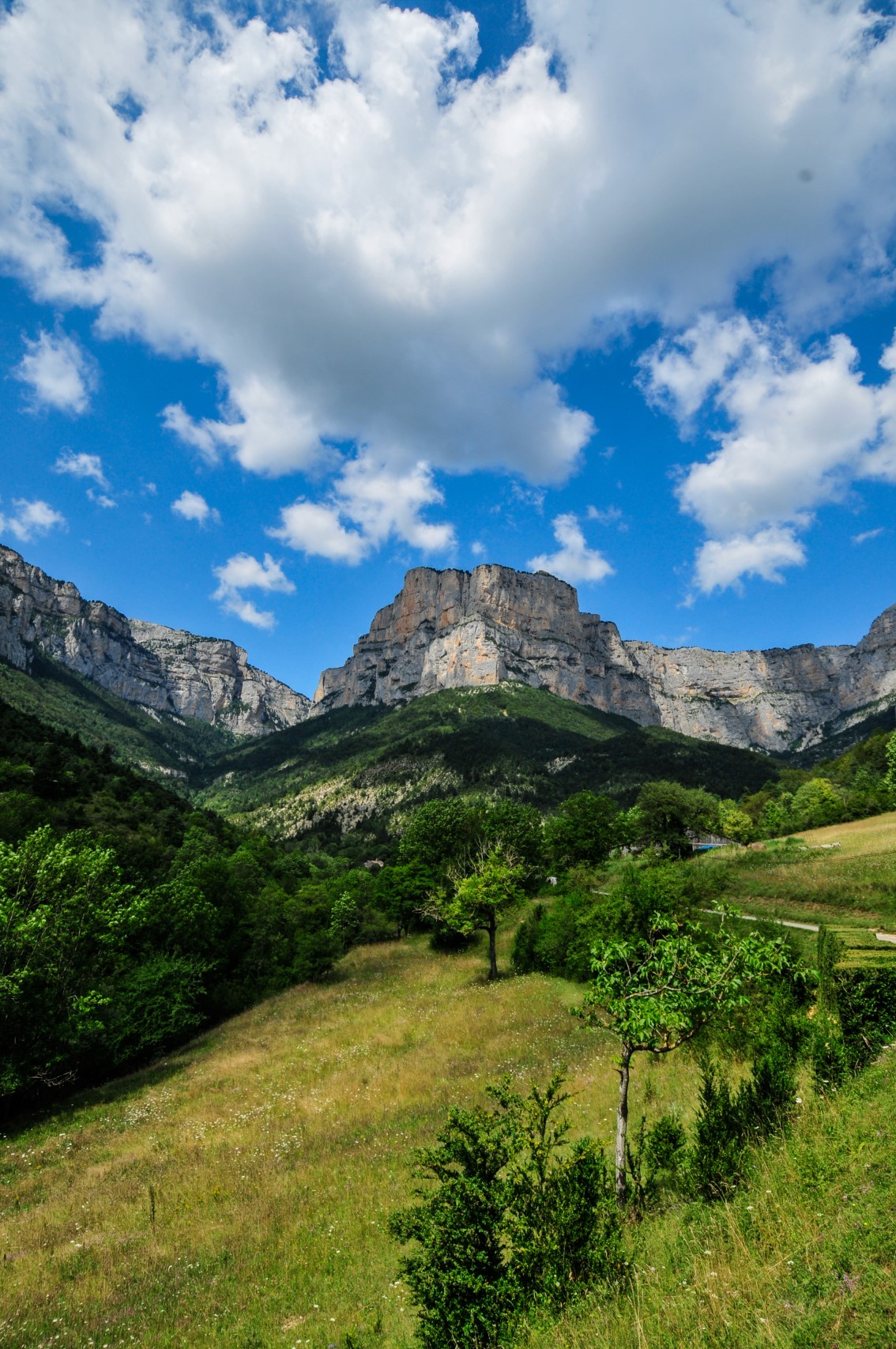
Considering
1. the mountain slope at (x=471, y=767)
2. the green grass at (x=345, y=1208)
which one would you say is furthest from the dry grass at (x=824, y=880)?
the mountain slope at (x=471, y=767)

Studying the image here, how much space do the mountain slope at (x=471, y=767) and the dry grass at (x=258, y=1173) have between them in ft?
328

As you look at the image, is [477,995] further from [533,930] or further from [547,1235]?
[547,1235]

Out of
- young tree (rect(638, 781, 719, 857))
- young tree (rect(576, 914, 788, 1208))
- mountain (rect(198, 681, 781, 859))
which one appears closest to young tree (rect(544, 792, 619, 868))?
young tree (rect(638, 781, 719, 857))

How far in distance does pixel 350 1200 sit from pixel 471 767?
127 meters

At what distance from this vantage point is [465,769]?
450ft

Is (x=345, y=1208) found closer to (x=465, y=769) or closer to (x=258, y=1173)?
(x=258, y=1173)

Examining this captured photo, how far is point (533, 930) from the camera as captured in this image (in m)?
33.0

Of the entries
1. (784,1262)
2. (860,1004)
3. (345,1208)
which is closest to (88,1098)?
(345,1208)

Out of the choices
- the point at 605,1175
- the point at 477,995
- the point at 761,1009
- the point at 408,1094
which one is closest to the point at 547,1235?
the point at 605,1175

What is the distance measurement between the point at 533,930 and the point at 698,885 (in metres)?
10.3

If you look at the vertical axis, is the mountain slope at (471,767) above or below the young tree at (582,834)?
above

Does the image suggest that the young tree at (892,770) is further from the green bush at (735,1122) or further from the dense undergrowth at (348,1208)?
the green bush at (735,1122)

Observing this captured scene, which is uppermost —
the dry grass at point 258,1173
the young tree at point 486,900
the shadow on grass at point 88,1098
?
the young tree at point 486,900

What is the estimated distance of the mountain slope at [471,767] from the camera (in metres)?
131
